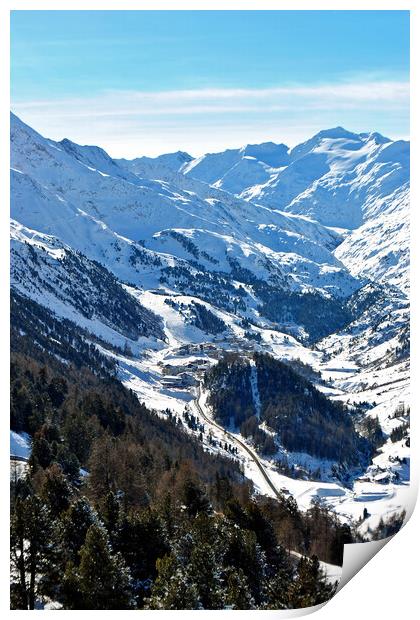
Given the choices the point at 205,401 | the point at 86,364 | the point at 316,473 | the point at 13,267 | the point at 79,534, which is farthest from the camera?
the point at 13,267

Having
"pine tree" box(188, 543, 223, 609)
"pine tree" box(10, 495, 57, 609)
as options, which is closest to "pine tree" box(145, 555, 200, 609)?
"pine tree" box(188, 543, 223, 609)

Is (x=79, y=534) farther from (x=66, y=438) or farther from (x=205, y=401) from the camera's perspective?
(x=205, y=401)

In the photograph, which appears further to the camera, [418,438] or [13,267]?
[13,267]

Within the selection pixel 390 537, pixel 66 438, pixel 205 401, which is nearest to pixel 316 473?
pixel 205 401

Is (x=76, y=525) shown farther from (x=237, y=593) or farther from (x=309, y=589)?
(x=309, y=589)

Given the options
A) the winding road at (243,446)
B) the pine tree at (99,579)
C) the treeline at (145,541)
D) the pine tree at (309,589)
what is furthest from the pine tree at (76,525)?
the winding road at (243,446)

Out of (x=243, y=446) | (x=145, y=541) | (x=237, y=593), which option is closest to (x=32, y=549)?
(x=145, y=541)

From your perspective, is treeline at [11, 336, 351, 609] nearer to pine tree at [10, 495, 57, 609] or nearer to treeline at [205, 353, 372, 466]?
pine tree at [10, 495, 57, 609]
